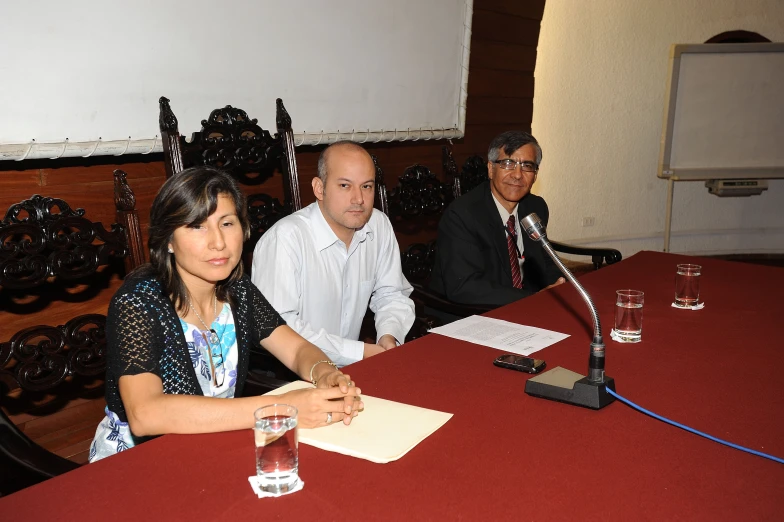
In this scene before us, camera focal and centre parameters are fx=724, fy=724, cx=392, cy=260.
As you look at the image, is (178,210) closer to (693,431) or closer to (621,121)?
(693,431)

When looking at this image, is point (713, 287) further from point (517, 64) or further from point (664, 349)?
point (517, 64)

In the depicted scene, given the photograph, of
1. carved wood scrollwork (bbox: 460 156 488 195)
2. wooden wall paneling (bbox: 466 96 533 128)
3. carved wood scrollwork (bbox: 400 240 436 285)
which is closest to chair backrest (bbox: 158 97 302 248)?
carved wood scrollwork (bbox: 400 240 436 285)

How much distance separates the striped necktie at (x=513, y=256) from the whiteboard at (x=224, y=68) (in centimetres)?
76

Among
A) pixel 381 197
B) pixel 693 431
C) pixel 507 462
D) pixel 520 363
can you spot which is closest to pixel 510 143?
pixel 381 197

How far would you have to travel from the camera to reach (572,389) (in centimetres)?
141

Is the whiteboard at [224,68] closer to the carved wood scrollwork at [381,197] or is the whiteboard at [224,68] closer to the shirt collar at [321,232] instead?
the carved wood scrollwork at [381,197]

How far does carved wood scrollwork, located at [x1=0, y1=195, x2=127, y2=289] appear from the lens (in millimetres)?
1603

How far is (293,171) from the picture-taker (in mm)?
2486

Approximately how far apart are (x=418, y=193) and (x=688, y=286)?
1.13m

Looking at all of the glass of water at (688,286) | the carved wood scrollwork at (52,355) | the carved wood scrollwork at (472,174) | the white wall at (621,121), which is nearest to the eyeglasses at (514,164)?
the carved wood scrollwork at (472,174)

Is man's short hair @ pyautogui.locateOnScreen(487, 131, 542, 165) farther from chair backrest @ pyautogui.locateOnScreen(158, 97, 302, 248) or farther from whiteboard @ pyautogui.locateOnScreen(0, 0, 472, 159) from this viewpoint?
chair backrest @ pyautogui.locateOnScreen(158, 97, 302, 248)

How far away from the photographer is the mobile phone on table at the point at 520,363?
159cm

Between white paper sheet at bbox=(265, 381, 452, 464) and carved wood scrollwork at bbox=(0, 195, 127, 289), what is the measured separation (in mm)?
814

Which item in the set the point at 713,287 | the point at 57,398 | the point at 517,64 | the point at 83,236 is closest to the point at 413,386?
the point at 83,236
